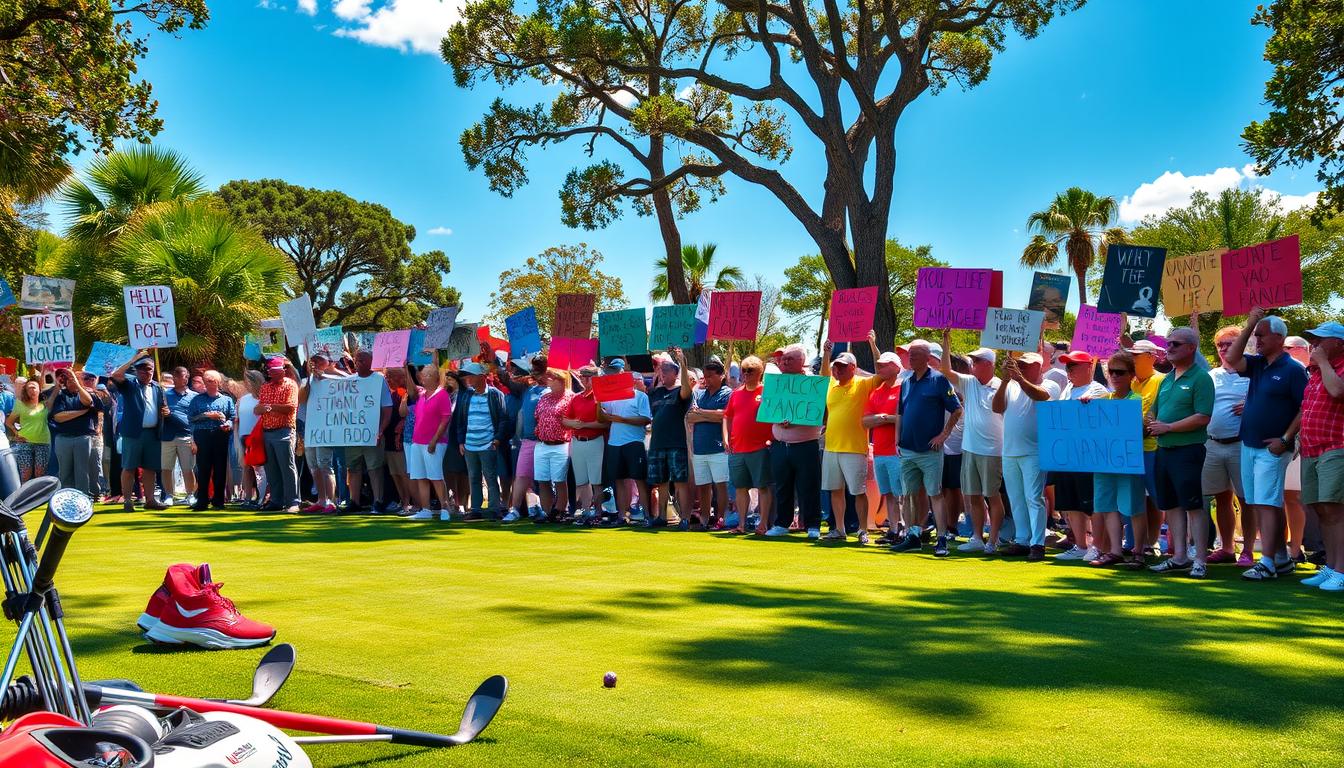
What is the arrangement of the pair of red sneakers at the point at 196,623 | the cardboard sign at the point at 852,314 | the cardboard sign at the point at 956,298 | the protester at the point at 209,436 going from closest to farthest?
the pair of red sneakers at the point at 196,623 → the cardboard sign at the point at 956,298 → the cardboard sign at the point at 852,314 → the protester at the point at 209,436

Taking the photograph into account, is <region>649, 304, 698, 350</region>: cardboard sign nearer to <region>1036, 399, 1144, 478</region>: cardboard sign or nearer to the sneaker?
<region>1036, 399, 1144, 478</region>: cardboard sign

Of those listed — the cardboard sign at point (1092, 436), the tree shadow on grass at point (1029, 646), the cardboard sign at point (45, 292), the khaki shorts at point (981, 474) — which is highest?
the cardboard sign at point (45, 292)

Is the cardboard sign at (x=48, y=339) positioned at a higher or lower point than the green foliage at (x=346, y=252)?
lower

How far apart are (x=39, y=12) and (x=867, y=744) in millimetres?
15234

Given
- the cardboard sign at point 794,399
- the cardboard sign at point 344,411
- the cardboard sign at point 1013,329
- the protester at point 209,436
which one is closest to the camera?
the cardboard sign at point 1013,329

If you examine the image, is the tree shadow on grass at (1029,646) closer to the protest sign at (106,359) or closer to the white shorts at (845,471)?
the white shorts at (845,471)

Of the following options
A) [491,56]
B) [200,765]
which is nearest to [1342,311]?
[491,56]

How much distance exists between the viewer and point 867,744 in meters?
4.06

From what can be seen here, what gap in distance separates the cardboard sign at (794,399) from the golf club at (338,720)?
8.18 meters

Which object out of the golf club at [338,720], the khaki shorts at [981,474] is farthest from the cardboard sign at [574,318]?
the golf club at [338,720]

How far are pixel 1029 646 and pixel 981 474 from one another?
503 cm

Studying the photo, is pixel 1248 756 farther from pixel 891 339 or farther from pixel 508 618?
pixel 891 339

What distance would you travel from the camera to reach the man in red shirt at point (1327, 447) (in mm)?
8078

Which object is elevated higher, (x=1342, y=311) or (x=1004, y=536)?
(x=1342, y=311)
